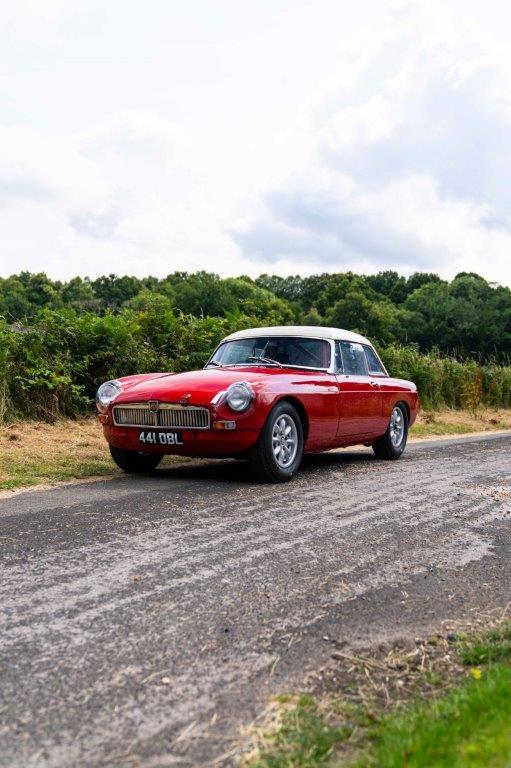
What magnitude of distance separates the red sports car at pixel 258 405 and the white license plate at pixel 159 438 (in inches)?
0.4

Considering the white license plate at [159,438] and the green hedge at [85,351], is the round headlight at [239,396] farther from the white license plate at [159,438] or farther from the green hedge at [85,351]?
the green hedge at [85,351]

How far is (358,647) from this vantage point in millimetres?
Answer: 3092

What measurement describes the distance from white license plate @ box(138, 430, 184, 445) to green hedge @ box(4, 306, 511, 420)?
3.83 m

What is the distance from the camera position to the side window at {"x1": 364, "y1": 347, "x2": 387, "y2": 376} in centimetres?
989

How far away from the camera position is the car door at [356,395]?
8.73 meters

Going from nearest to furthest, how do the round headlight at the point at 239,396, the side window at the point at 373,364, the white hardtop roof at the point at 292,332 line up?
1. the round headlight at the point at 239,396
2. the white hardtop roof at the point at 292,332
3. the side window at the point at 373,364

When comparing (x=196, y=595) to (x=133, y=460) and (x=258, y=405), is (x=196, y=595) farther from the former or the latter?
(x=133, y=460)

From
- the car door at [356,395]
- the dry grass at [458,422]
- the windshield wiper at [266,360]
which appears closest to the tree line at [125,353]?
the dry grass at [458,422]

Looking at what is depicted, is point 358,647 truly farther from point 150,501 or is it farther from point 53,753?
point 150,501

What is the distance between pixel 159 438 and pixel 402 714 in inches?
206

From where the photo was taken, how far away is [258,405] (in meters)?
7.23

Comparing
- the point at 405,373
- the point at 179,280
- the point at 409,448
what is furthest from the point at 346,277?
the point at 409,448

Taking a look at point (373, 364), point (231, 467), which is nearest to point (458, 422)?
point (373, 364)

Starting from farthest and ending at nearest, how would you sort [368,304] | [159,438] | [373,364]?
[368,304]
[373,364]
[159,438]
